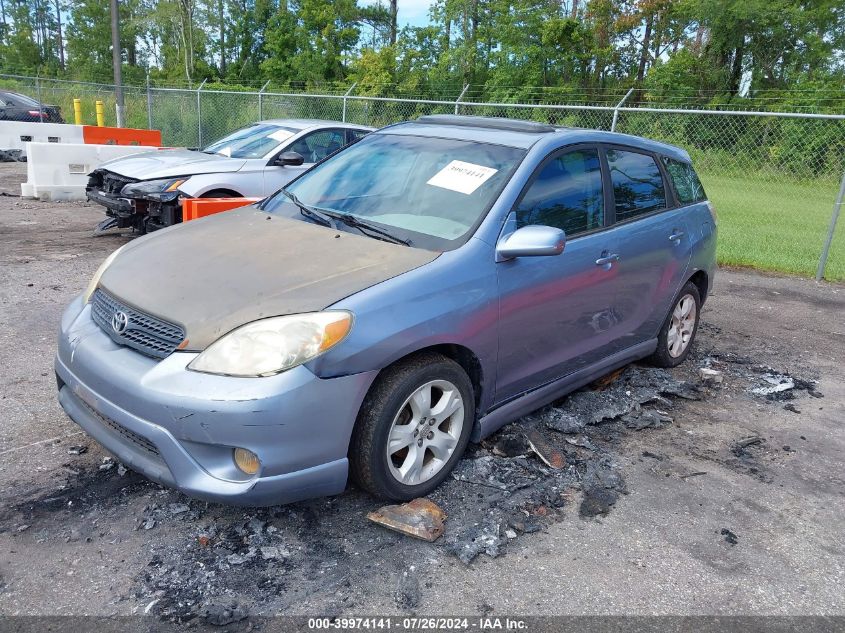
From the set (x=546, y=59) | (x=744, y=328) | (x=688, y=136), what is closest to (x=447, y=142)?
(x=744, y=328)

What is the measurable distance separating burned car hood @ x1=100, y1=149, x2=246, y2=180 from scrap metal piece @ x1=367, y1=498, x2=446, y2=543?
5.95m

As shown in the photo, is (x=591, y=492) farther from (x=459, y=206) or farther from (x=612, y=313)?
(x=459, y=206)

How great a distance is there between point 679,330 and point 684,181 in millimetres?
1152

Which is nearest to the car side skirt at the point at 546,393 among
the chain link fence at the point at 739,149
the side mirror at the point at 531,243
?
the side mirror at the point at 531,243

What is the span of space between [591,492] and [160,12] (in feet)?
158

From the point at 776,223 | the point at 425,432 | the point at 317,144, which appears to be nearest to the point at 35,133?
the point at 317,144

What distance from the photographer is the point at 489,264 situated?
3.37m

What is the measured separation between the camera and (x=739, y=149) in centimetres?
1374

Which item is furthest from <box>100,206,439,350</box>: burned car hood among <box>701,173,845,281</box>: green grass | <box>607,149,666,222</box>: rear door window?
<box>701,173,845,281</box>: green grass

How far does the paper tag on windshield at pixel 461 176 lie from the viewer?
3.71m

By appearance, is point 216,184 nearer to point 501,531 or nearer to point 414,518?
point 414,518

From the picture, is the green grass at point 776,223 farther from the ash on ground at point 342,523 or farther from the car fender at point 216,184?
the car fender at point 216,184

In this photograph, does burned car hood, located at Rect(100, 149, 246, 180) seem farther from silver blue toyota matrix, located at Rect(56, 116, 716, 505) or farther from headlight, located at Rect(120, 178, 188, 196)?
silver blue toyota matrix, located at Rect(56, 116, 716, 505)

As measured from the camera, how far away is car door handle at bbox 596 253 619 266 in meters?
4.04
